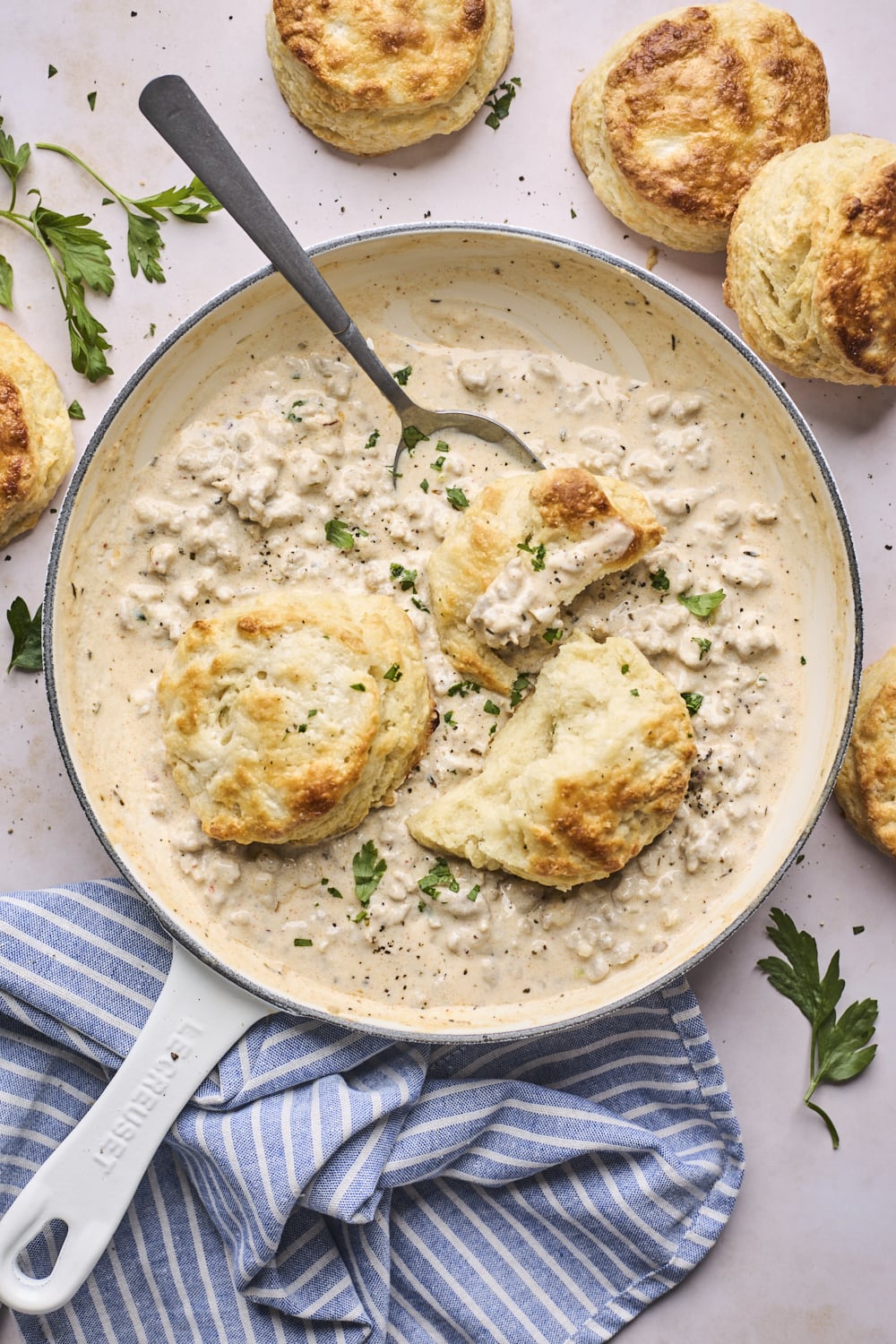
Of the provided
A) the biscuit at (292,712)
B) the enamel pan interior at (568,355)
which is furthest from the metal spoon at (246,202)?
the biscuit at (292,712)

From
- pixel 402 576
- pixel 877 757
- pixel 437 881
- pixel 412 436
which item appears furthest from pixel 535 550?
pixel 877 757

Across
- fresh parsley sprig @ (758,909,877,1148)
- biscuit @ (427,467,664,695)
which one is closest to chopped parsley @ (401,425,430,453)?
biscuit @ (427,467,664,695)

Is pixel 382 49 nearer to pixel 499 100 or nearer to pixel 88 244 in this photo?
→ pixel 499 100

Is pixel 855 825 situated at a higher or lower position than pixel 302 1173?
lower

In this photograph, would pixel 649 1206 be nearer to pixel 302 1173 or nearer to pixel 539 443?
pixel 302 1173

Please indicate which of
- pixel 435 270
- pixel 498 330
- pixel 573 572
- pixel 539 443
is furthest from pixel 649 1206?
pixel 435 270

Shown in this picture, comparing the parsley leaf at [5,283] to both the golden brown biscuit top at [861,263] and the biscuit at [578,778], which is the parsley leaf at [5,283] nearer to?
the biscuit at [578,778]

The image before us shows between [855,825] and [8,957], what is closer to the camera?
[8,957]

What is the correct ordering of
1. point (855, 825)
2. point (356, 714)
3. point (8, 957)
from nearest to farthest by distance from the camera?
point (356, 714)
point (8, 957)
point (855, 825)
